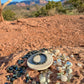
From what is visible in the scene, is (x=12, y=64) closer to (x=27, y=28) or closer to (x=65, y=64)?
(x=65, y=64)

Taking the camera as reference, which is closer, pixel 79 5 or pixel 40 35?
pixel 40 35

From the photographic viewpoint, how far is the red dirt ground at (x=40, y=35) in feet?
11.1

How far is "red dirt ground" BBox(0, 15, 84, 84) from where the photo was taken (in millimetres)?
3377

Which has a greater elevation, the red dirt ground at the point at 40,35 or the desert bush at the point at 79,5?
the desert bush at the point at 79,5

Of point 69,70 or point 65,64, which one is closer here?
point 69,70

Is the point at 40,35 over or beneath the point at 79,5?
beneath

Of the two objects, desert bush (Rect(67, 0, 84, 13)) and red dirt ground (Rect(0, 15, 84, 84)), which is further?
desert bush (Rect(67, 0, 84, 13))

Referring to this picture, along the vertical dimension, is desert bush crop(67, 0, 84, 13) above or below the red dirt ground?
above

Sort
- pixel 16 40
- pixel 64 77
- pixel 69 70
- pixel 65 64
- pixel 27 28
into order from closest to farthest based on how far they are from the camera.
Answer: pixel 64 77, pixel 69 70, pixel 65 64, pixel 16 40, pixel 27 28

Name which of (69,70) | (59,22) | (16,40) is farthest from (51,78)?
(59,22)

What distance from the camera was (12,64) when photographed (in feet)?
7.40

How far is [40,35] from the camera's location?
4070mm

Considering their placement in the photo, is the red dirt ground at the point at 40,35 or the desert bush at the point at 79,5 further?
the desert bush at the point at 79,5

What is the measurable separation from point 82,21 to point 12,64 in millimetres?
3860
